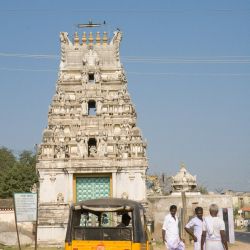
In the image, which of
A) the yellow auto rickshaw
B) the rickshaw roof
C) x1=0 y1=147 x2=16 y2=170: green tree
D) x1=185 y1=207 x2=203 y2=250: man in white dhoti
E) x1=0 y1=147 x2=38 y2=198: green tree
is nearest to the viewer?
the yellow auto rickshaw

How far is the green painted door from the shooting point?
33.7 m

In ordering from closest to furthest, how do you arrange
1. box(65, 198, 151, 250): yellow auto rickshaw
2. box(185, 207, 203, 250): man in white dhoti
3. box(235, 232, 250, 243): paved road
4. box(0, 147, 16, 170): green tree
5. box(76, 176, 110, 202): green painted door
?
box(65, 198, 151, 250): yellow auto rickshaw → box(185, 207, 203, 250): man in white dhoti → box(76, 176, 110, 202): green painted door → box(235, 232, 250, 243): paved road → box(0, 147, 16, 170): green tree

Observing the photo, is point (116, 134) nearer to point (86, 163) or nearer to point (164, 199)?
point (86, 163)

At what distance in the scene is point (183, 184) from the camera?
35.3 metres

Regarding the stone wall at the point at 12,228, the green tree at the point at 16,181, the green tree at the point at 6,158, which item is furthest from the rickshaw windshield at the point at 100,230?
the green tree at the point at 6,158

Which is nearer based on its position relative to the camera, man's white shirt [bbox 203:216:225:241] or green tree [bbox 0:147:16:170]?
man's white shirt [bbox 203:216:225:241]

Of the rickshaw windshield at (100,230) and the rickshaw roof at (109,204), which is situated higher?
the rickshaw roof at (109,204)

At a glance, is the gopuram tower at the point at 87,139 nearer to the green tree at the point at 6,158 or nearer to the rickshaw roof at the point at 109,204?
the rickshaw roof at the point at 109,204

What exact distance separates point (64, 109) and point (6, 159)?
134 feet

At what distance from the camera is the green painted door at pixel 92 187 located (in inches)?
1325

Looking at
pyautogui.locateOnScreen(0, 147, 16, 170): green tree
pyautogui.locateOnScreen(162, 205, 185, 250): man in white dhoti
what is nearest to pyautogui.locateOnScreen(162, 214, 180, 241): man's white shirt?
pyautogui.locateOnScreen(162, 205, 185, 250): man in white dhoti

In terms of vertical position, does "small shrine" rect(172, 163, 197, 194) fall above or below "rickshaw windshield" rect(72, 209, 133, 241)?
above

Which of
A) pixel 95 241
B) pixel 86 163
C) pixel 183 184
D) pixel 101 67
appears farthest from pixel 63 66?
pixel 95 241

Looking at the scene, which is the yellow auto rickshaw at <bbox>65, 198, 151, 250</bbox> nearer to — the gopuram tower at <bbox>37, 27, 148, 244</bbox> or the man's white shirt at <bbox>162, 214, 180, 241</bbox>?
the man's white shirt at <bbox>162, 214, 180, 241</bbox>
